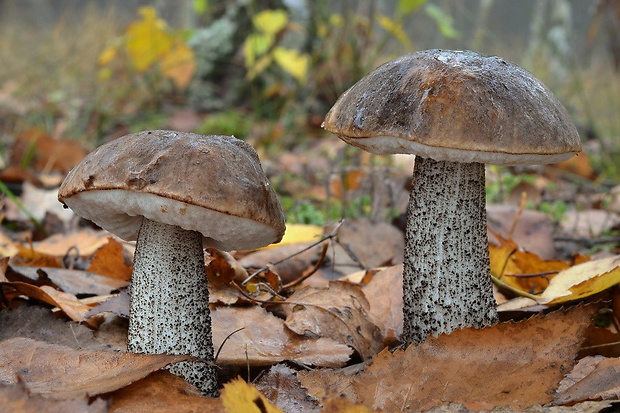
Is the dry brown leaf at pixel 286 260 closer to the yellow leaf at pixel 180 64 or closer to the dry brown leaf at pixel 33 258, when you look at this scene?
the dry brown leaf at pixel 33 258

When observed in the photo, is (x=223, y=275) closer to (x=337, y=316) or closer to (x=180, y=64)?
(x=337, y=316)

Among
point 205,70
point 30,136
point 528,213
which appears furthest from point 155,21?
point 528,213

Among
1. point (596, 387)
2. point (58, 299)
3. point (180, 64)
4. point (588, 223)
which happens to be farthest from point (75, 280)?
point (180, 64)

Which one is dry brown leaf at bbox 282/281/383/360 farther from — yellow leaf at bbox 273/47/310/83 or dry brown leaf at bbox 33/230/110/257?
yellow leaf at bbox 273/47/310/83

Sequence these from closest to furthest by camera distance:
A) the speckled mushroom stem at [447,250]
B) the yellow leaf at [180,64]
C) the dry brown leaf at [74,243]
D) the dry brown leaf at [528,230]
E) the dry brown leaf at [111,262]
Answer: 1. the speckled mushroom stem at [447,250]
2. the dry brown leaf at [111,262]
3. the dry brown leaf at [74,243]
4. the dry brown leaf at [528,230]
5. the yellow leaf at [180,64]

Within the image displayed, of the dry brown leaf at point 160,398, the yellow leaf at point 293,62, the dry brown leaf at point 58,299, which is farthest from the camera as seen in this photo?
the yellow leaf at point 293,62

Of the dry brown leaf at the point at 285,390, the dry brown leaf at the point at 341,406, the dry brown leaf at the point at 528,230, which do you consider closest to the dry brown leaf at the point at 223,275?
the dry brown leaf at the point at 285,390

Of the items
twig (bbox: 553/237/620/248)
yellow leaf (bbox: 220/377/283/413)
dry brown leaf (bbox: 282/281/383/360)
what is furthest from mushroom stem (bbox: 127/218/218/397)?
twig (bbox: 553/237/620/248)
